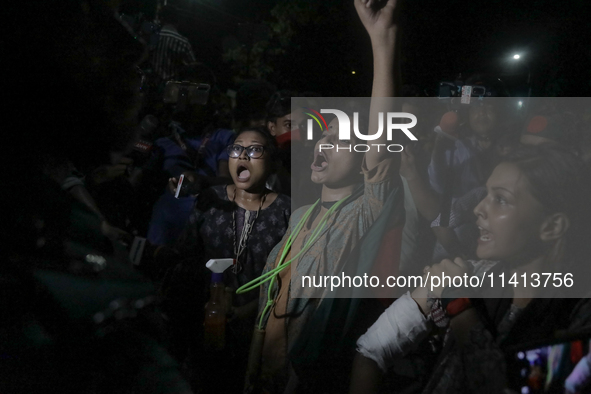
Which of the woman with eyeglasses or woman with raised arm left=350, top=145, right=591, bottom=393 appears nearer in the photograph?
woman with raised arm left=350, top=145, right=591, bottom=393

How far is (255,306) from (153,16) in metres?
2.51

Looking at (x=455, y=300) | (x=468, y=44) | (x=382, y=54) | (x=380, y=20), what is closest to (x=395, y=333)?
(x=455, y=300)

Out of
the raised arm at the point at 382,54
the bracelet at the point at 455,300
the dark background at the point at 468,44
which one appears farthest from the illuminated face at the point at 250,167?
the bracelet at the point at 455,300

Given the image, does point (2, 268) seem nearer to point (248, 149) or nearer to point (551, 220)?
point (248, 149)

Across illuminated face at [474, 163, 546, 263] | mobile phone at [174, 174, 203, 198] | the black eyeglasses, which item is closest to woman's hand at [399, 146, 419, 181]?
illuminated face at [474, 163, 546, 263]

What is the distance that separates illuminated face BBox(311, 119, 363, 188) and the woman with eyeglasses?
0.93 feet

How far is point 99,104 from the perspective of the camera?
40.0 inches

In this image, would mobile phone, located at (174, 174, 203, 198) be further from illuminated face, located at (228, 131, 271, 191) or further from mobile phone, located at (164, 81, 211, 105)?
mobile phone, located at (164, 81, 211, 105)

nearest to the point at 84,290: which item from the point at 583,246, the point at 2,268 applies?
the point at 2,268

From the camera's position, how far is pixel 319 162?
6.15 feet

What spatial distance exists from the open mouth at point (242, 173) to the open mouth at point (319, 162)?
1.19ft

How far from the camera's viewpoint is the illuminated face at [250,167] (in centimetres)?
208

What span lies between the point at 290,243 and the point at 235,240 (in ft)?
0.93

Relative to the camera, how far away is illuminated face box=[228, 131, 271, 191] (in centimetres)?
208
